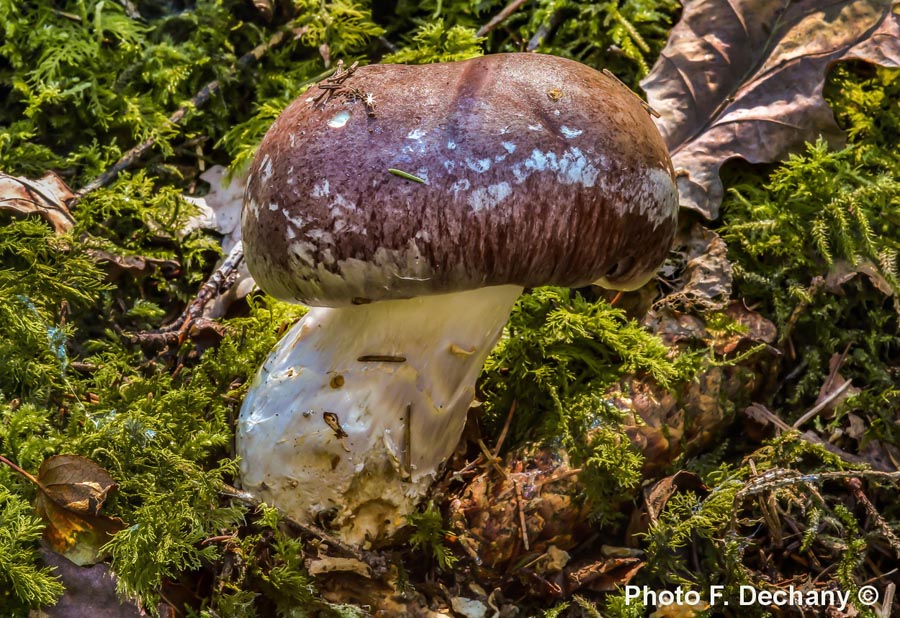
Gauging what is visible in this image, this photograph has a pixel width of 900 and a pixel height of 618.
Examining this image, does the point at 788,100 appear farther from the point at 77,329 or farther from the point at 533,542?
the point at 77,329

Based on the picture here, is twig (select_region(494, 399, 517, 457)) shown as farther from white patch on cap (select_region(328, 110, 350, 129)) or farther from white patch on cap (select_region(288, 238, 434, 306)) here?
white patch on cap (select_region(328, 110, 350, 129))

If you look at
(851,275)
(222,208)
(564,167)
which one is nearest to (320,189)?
(564,167)

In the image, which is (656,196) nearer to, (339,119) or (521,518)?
(339,119)

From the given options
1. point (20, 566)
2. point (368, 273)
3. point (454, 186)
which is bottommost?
point (20, 566)

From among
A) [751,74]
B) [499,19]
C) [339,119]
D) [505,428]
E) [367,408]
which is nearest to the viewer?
[339,119]

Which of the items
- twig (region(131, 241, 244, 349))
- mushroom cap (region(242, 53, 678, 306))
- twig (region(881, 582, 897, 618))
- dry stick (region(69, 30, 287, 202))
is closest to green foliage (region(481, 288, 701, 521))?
mushroom cap (region(242, 53, 678, 306))

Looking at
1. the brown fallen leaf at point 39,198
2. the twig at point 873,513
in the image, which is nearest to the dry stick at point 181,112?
the brown fallen leaf at point 39,198

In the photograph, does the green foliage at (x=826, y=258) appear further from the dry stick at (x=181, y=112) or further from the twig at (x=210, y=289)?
the dry stick at (x=181, y=112)
